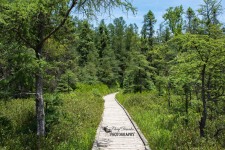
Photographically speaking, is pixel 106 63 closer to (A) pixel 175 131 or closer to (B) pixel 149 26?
(B) pixel 149 26

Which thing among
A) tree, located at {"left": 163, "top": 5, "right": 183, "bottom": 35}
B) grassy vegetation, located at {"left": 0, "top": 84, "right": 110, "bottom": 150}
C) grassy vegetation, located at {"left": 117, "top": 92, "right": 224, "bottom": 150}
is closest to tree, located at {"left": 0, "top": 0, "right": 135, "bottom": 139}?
grassy vegetation, located at {"left": 0, "top": 84, "right": 110, "bottom": 150}

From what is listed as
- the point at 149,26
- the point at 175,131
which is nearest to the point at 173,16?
the point at 149,26

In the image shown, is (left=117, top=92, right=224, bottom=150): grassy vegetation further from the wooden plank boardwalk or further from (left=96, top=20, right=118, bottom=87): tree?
(left=96, top=20, right=118, bottom=87): tree

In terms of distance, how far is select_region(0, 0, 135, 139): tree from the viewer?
27.3 ft

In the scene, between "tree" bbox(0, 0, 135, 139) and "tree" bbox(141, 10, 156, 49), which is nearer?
"tree" bbox(0, 0, 135, 139)

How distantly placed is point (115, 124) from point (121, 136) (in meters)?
3.06

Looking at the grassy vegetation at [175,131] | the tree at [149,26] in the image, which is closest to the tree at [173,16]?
the tree at [149,26]

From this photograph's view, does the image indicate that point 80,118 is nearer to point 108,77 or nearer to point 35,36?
point 35,36

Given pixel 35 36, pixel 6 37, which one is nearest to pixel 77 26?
pixel 35 36

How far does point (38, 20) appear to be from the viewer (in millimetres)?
9797

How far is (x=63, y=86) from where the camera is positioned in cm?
3472

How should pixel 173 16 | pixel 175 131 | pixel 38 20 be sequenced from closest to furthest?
1. pixel 38 20
2. pixel 175 131
3. pixel 173 16

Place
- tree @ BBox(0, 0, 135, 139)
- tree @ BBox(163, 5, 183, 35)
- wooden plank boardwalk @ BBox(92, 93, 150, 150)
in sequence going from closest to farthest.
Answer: tree @ BBox(0, 0, 135, 139)
wooden plank boardwalk @ BBox(92, 93, 150, 150)
tree @ BBox(163, 5, 183, 35)

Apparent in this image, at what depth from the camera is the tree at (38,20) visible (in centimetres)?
831
